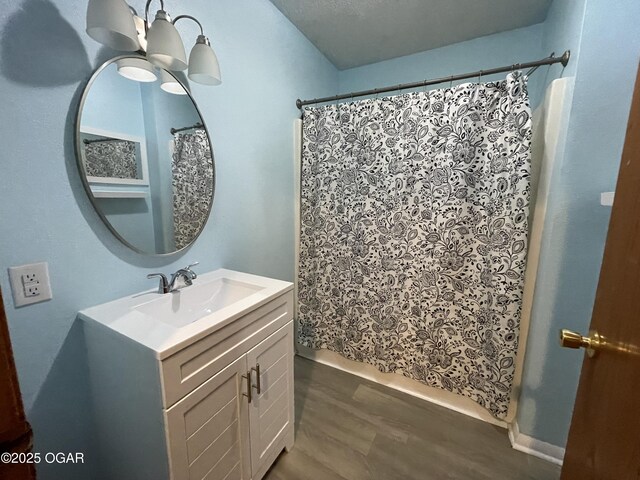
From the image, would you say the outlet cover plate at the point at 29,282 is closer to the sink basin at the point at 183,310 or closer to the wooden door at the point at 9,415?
the sink basin at the point at 183,310

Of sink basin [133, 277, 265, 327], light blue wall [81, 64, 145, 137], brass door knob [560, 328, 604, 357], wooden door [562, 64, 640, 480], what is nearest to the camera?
wooden door [562, 64, 640, 480]

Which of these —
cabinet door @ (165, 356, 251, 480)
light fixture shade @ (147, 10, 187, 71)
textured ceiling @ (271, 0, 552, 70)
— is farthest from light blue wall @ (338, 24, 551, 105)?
cabinet door @ (165, 356, 251, 480)

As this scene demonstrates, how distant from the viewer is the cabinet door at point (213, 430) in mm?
777

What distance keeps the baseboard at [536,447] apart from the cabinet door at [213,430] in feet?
4.47

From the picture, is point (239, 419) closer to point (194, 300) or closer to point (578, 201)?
point (194, 300)

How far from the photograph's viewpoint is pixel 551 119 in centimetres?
124

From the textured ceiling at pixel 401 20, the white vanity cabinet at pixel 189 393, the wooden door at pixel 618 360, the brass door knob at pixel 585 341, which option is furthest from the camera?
the textured ceiling at pixel 401 20

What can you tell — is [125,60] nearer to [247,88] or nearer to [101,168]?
[101,168]

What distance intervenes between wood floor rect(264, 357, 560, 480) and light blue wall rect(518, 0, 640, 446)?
0.65 feet

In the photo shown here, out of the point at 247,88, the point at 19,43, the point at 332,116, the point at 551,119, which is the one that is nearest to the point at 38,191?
the point at 19,43

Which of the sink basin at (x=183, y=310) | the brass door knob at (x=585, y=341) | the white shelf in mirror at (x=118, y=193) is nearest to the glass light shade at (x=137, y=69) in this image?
the white shelf in mirror at (x=118, y=193)

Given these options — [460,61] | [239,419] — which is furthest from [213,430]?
[460,61]

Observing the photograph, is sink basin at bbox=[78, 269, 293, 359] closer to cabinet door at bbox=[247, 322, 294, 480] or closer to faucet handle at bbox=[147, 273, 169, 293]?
faucet handle at bbox=[147, 273, 169, 293]

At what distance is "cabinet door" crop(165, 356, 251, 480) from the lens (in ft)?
2.55
